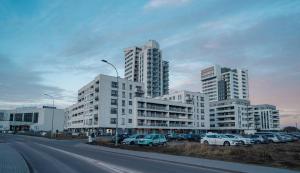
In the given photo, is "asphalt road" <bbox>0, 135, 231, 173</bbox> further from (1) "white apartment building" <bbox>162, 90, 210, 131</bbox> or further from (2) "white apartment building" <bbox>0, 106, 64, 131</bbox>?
(2) "white apartment building" <bbox>0, 106, 64, 131</bbox>

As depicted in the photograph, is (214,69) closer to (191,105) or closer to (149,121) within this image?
(191,105)

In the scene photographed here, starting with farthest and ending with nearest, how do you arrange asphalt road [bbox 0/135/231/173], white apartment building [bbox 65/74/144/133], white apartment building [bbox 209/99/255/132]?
white apartment building [bbox 209/99/255/132]
white apartment building [bbox 65/74/144/133]
asphalt road [bbox 0/135/231/173]

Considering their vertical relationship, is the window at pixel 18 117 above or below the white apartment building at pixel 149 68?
below

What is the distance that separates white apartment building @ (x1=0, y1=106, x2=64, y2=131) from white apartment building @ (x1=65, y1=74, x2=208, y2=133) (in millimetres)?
38938

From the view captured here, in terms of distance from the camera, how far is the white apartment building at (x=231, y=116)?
13100 cm

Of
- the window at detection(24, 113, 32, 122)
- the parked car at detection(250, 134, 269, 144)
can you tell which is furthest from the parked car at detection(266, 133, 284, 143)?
the window at detection(24, 113, 32, 122)

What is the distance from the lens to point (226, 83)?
602 ft

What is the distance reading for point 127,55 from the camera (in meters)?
165

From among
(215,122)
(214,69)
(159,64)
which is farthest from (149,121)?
(214,69)

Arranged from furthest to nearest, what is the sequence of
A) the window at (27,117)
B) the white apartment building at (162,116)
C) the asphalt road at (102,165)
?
the window at (27,117), the white apartment building at (162,116), the asphalt road at (102,165)

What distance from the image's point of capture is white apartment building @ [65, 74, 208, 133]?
9138cm

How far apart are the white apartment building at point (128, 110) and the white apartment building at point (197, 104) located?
2521mm

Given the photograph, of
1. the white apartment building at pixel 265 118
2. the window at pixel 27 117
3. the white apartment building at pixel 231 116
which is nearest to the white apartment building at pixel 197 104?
the white apartment building at pixel 231 116

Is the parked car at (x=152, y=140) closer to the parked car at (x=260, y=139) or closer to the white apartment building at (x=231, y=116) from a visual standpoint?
the parked car at (x=260, y=139)
